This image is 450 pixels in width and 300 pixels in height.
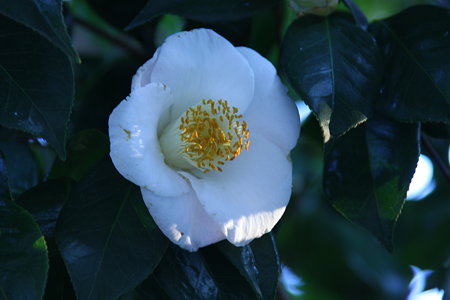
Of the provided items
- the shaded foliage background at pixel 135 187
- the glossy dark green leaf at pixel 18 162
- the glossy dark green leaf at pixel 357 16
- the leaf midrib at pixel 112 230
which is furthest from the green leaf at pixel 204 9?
the glossy dark green leaf at pixel 18 162

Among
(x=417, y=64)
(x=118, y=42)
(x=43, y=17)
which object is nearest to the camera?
(x=43, y=17)

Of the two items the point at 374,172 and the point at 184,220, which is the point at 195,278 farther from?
the point at 374,172

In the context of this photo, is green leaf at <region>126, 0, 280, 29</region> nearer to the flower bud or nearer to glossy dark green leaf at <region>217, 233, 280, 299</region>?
the flower bud

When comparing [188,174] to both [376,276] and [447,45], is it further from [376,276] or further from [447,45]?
[376,276]

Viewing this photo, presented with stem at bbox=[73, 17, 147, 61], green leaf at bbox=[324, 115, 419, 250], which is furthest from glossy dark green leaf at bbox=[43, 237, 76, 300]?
stem at bbox=[73, 17, 147, 61]

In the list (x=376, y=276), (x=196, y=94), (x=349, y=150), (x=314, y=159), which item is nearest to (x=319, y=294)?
Answer: (x=376, y=276)

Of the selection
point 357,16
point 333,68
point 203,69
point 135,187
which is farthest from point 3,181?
point 357,16

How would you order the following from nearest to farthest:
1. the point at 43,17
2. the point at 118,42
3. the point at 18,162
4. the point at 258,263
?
the point at 43,17, the point at 258,263, the point at 18,162, the point at 118,42
